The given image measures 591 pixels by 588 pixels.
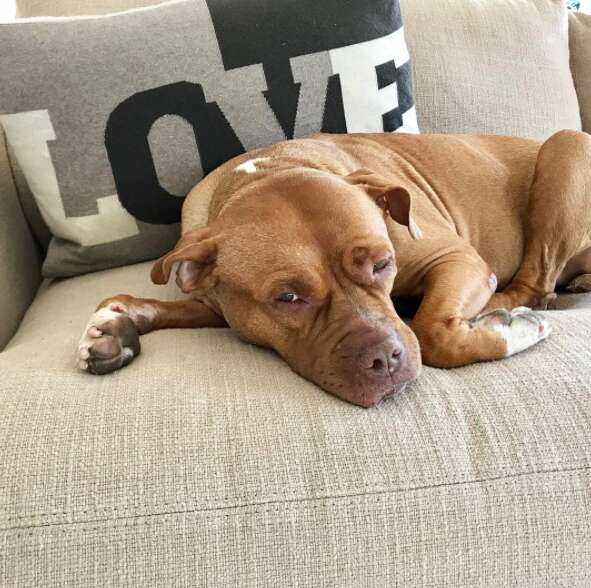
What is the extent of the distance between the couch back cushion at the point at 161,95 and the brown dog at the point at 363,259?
0.16 meters

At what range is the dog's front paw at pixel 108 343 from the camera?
1.39 m

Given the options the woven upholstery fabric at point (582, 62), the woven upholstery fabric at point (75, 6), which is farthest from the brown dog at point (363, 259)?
the woven upholstery fabric at point (75, 6)

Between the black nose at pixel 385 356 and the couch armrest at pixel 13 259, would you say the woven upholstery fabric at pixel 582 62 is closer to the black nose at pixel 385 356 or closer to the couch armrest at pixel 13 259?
the black nose at pixel 385 356

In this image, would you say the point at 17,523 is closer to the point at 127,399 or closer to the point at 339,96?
the point at 127,399

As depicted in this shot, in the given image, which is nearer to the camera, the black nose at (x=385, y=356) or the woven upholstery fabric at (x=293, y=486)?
the woven upholstery fabric at (x=293, y=486)

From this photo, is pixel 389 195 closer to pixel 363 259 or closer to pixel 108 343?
pixel 363 259

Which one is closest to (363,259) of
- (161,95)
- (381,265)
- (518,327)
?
(381,265)

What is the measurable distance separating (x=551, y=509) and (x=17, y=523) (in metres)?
0.89

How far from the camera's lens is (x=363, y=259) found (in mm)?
1468

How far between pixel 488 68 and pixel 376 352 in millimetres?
1723

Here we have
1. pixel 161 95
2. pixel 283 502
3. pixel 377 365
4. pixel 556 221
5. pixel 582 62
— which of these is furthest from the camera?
pixel 582 62

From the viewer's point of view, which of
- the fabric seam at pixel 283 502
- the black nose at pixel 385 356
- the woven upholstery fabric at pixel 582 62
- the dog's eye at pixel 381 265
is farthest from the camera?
the woven upholstery fabric at pixel 582 62

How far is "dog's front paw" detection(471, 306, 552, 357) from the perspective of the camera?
1.44 metres

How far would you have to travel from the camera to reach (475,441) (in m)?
1.16
